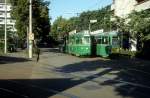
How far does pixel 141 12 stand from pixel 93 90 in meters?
31.6

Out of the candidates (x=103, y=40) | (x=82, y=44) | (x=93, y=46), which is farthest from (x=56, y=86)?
(x=103, y=40)

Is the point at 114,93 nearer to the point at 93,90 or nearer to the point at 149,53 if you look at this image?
the point at 93,90

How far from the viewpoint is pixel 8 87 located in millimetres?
17734

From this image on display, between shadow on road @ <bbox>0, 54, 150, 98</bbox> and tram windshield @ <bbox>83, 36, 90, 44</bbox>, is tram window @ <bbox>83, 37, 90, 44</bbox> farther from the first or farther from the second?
shadow on road @ <bbox>0, 54, 150, 98</bbox>

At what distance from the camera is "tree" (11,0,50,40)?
5709 cm

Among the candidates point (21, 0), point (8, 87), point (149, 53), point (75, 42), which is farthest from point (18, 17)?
point (8, 87)

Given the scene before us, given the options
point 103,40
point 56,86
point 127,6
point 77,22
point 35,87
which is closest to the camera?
point 35,87

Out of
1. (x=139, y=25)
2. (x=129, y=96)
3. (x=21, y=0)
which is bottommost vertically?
(x=129, y=96)

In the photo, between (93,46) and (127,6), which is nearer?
(93,46)

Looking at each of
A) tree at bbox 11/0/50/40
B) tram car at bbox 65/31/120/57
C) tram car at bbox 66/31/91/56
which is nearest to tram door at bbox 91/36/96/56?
tram car at bbox 65/31/120/57

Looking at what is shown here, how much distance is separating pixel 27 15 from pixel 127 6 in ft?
46.8

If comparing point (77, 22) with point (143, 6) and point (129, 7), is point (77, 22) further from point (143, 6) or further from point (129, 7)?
point (143, 6)

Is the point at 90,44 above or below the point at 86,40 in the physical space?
below

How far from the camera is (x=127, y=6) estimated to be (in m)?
59.7
